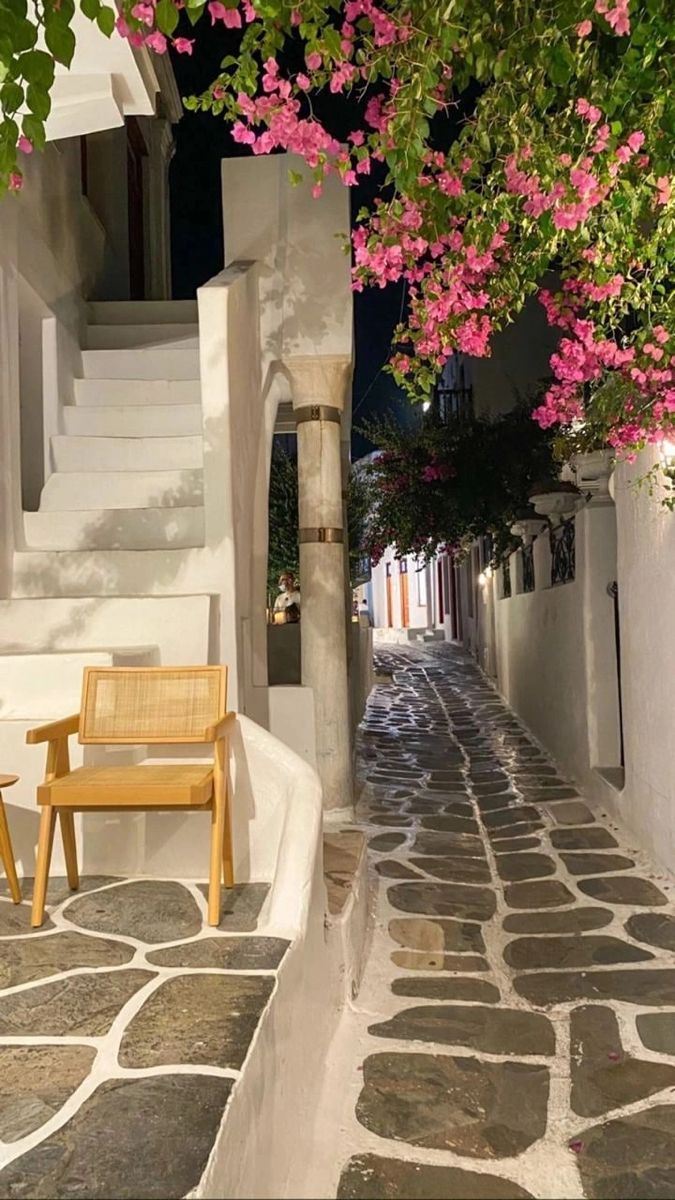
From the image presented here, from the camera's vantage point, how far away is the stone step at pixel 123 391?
692cm

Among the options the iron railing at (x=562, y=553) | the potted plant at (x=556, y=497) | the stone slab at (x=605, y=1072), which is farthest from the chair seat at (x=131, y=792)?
the potted plant at (x=556, y=497)

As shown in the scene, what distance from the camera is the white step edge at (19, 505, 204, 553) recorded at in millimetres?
5824

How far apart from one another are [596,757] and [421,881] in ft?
8.21

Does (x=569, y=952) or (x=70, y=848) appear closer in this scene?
(x=70, y=848)

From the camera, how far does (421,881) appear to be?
5410mm

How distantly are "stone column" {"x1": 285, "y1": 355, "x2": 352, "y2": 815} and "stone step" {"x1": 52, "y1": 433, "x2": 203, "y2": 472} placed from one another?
2.86ft

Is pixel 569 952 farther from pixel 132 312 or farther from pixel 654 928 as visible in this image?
pixel 132 312

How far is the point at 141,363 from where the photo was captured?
7254 mm

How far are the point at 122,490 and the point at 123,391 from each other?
1.23 m

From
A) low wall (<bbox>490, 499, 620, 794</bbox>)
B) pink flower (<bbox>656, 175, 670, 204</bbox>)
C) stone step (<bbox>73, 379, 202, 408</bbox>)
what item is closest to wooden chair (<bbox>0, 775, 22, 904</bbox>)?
pink flower (<bbox>656, 175, 670, 204</bbox>)

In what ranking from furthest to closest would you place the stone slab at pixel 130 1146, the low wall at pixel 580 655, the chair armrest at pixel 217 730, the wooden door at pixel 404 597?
the wooden door at pixel 404 597 < the low wall at pixel 580 655 < the chair armrest at pixel 217 730 < the stone slab at pixel 130 1146

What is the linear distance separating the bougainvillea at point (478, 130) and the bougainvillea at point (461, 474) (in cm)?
684

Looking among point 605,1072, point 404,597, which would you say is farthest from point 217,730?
point 404,597

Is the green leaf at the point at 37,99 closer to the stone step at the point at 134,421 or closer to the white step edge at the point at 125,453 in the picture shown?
the white step edge at the point at 125,453
